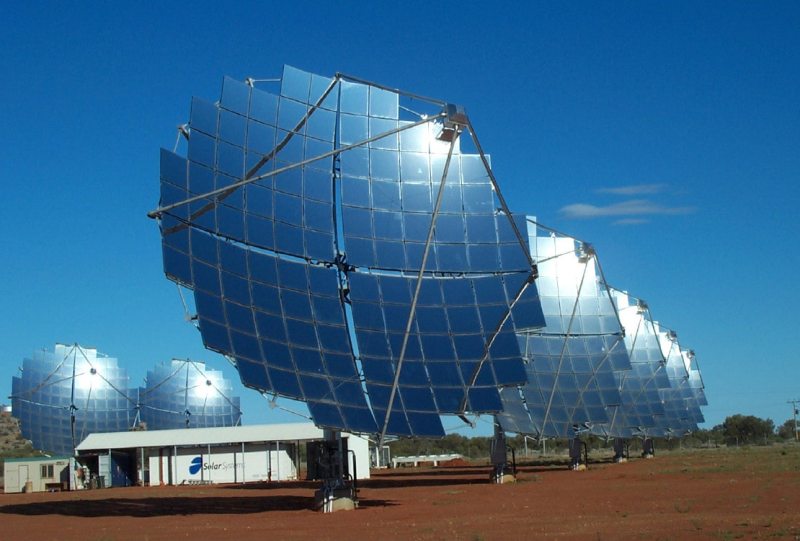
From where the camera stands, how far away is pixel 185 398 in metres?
68.8

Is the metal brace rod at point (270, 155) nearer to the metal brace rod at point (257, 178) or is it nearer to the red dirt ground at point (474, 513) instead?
the metal brace rod at point (257, 178)

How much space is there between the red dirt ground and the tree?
4244 inches

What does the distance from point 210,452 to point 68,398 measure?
36.2ft

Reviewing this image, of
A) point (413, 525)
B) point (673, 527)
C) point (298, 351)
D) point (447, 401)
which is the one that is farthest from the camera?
point (447, 401)

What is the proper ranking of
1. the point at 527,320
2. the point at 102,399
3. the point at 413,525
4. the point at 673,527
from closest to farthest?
the point at 673,527, the point at 413,525, the point at 527,320, the point at 102,399

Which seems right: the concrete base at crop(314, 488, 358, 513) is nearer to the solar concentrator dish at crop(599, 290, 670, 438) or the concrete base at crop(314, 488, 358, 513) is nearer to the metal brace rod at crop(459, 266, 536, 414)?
the metal brace rod at crop(459, 266, 536, 414)

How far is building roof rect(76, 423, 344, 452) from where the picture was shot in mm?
59531

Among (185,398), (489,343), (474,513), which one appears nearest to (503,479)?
(489,343)

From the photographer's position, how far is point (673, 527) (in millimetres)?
22875

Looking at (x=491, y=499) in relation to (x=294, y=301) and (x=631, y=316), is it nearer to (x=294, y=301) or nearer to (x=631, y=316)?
(x=294, y=301)

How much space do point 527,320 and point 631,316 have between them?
1403 inches

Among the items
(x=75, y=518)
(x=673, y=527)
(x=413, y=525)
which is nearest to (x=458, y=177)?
(x=413, y=525)

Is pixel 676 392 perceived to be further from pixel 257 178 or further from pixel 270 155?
pixel 257 178

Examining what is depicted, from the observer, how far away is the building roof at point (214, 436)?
59531 mm
